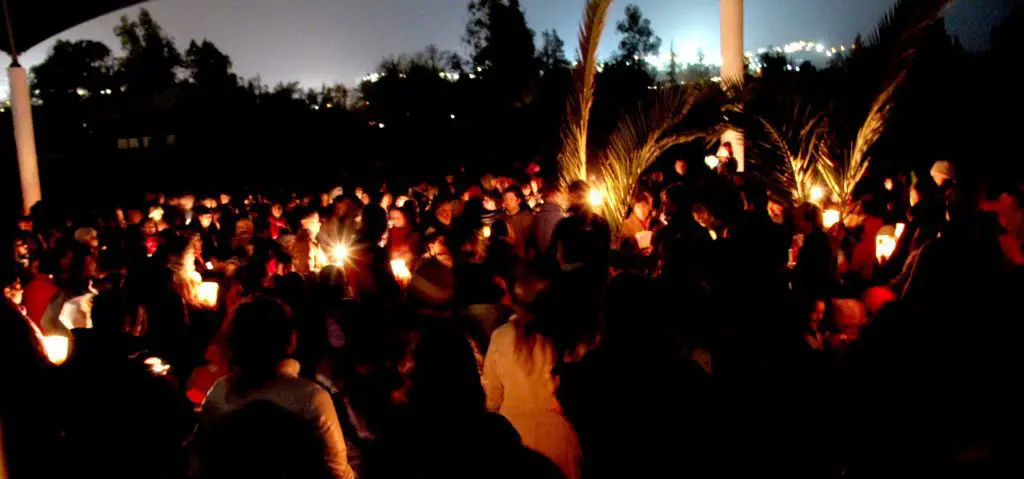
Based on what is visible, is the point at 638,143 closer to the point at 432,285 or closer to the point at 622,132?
the point at 622,132

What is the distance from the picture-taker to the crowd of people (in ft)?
8.61

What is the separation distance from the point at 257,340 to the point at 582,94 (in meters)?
8.29

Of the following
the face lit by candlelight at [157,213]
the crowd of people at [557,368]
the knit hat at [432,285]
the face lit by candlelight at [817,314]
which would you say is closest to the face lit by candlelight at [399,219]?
the crowd of people at [557,368]

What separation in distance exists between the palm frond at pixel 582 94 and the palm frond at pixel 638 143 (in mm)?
450

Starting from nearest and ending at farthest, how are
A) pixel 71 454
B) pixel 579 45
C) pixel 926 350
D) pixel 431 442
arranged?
pixel 431 442
pixel 926 350
pixel 71 454
pixel 579 45

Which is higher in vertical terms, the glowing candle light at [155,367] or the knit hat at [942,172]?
the knit hat at [942,172]

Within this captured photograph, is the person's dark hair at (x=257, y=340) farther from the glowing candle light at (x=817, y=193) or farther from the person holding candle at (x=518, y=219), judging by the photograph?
the glowing candle light at (x=817, y=193)

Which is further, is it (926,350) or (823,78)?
(823,78)

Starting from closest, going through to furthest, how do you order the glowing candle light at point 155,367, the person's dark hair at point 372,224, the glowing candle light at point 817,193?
the glowing candle light at point 155,367, the person's dark hair at point 372,224, the glowing candle light at point 817,193

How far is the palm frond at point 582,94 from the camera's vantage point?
9.87m

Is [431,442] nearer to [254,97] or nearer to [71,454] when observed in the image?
[71,454]

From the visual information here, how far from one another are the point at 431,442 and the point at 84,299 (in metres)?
4.17

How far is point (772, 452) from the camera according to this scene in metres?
3.05

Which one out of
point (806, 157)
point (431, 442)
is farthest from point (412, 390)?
point (806, 157)
